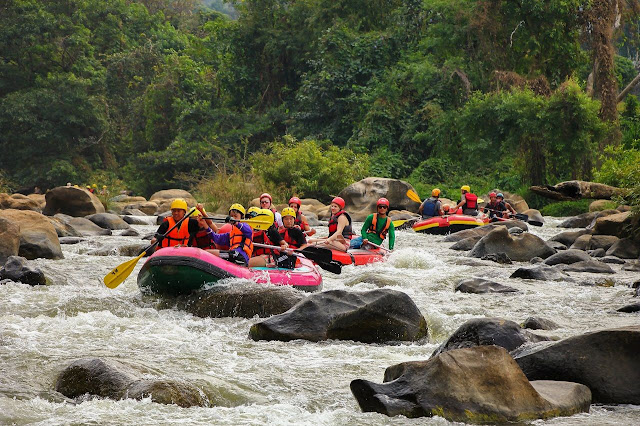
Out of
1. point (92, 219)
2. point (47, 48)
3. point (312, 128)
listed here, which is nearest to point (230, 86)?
point (312, 128)

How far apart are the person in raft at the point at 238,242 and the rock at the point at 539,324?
337 cm

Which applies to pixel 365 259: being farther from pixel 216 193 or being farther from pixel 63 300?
pixel 216 193

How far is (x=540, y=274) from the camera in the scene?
1112cm

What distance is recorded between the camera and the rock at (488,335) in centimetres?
612

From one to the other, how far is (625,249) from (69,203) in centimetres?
1380

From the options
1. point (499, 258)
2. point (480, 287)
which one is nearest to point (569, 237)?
point (499, 258)

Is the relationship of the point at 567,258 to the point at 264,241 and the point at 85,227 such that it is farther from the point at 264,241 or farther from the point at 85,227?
the point at 85,227

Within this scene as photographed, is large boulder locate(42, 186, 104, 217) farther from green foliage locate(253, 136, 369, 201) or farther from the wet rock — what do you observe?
green foliage locate(253, 136, 369, 201)

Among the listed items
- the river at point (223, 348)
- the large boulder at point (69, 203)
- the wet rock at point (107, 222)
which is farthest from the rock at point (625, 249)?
the large boulder at point (69, 203)

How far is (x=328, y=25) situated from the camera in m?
35.0

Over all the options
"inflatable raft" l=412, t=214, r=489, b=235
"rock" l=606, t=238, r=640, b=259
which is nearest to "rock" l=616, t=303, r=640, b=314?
"rock" l=606, t=238, r=640, b=259

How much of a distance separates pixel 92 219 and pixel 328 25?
18.3 meters

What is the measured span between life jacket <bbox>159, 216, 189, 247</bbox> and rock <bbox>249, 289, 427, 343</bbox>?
2634 millimetres

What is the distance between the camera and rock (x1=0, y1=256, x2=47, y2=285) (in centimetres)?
951
